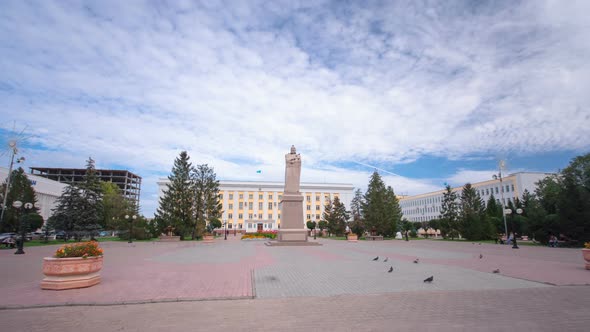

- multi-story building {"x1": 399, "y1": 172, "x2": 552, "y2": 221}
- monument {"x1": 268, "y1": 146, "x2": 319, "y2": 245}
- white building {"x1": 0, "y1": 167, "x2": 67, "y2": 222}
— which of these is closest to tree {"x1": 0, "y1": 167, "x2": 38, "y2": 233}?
white building {"x1": 0, "y1": 167, "x2": 67, "y2": 222}

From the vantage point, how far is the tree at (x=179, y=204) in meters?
41.0

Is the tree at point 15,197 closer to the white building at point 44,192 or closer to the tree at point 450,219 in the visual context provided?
the white building at point 44,192

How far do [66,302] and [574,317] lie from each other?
9763 mm

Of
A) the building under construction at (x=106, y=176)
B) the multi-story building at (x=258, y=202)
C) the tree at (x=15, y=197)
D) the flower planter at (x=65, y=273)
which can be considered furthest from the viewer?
the building under construction at (x=106, y=176)

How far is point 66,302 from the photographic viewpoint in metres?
6.67

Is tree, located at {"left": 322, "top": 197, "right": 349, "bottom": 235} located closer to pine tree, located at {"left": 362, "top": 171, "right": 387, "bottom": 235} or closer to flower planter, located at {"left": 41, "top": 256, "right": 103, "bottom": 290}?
pine tree, located at {"left": 362, "top": 171, "right": 387, "bottom": 235}

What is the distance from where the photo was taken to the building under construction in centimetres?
9669

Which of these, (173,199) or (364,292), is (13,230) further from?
(364,292)

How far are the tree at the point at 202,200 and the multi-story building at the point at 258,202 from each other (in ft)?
111

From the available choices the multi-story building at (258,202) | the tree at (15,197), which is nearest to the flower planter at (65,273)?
the tree at (15,197)

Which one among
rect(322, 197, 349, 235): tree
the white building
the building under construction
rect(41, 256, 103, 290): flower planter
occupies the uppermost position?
the building under construction

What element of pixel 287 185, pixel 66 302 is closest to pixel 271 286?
pixel 66 302

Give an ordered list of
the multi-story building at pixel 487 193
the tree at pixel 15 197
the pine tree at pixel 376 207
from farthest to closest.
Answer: the multi-story building at pixel 487 193 < the pine tree at pixel 376 207 < the tree at pixel 15 197

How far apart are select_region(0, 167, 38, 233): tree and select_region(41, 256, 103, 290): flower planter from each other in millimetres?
41679
